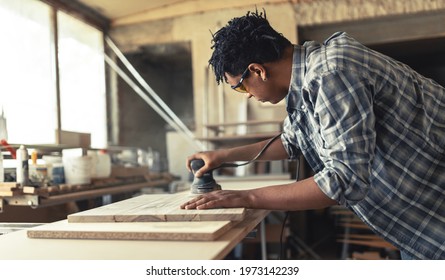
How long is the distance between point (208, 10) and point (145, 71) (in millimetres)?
694

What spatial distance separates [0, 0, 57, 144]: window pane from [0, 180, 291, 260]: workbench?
1002 millimetres

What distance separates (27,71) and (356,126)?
57.4 inches

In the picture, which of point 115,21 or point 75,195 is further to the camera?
point 115,21

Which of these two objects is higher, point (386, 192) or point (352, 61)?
point (352, 61)

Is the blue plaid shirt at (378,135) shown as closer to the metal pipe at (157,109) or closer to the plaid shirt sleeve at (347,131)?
the plaid shirt sleeve at (347,131)

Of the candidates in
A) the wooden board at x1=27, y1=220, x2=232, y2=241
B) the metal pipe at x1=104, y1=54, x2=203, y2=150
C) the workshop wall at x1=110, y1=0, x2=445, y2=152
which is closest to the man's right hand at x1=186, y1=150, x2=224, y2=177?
the wooden board at x1=27, y1=220, x2=232, y2=241

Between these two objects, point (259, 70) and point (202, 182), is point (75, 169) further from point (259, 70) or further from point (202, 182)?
point (259, 70)

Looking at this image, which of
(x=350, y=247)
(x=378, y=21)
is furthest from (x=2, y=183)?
(x=350, y=247)

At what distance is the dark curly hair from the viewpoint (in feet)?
2.84

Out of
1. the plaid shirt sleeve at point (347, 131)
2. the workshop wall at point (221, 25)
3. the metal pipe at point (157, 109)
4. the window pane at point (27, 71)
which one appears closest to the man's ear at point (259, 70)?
the plaid shirt sleeve at point (347, 131)

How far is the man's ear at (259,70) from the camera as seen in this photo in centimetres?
87

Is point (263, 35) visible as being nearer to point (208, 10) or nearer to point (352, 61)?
point (352, 61)

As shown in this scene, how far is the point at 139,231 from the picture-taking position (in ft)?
2.28
